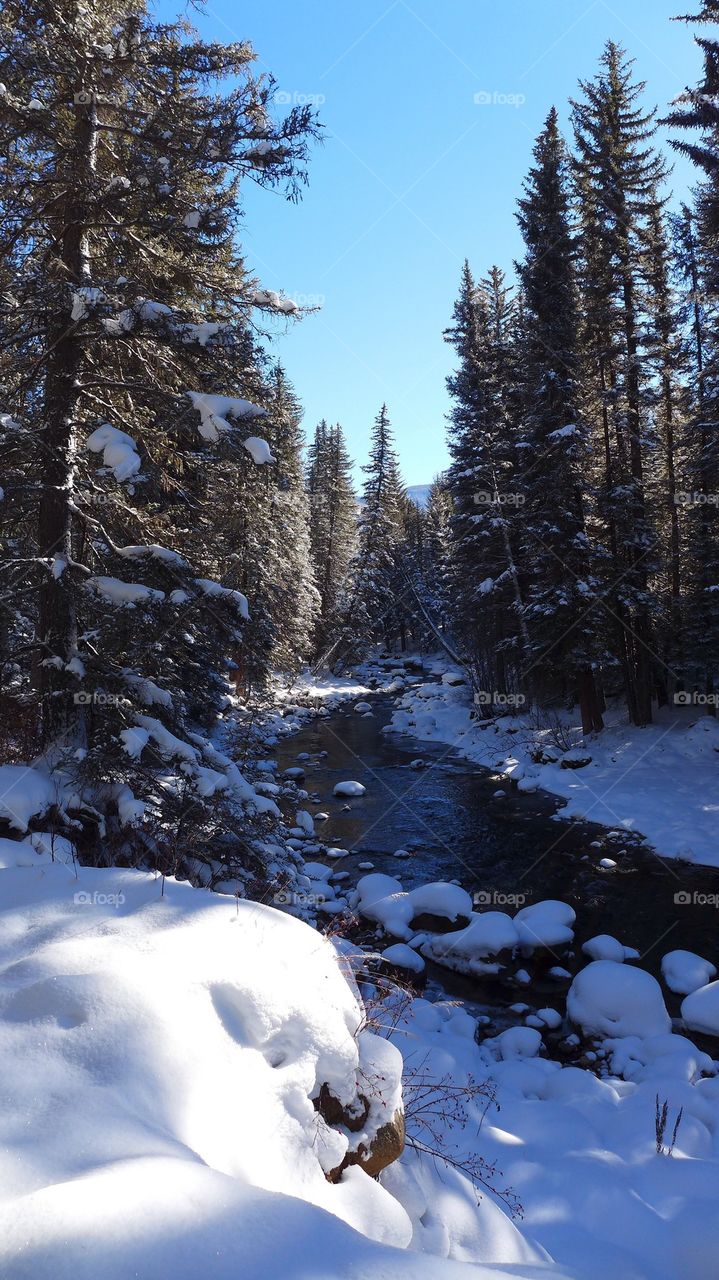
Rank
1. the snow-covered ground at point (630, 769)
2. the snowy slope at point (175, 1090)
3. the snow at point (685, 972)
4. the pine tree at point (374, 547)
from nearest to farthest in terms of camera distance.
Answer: the snowy slope at point (175, 1090) < the snow at point (685, 972) < the snow-covered ground at point (630, 769) < the pine tree at point (374, 547)

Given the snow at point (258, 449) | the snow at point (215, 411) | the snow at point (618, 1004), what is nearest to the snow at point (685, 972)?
the snow at point (618, 1004)

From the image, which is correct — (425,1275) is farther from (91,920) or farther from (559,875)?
(559,875)

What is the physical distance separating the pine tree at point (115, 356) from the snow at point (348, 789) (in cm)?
994

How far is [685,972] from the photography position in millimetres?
8328

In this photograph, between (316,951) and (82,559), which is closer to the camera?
(316,951)

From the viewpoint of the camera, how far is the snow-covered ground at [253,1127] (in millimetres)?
1865

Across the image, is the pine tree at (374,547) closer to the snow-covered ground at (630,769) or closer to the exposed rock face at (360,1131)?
the snow-covered ground at (630,769)

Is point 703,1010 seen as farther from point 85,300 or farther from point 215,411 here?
point 85,300

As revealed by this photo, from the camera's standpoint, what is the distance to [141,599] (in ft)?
19.0

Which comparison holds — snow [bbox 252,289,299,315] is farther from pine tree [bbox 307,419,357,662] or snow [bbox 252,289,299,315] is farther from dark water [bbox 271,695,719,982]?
pine tree [bbox 307,419,357,662]

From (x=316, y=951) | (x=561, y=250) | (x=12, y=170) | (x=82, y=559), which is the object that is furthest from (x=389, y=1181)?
(x=561, y=250)

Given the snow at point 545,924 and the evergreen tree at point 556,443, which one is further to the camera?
the evergreen tree at point 556,443

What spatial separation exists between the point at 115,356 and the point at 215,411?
7.30ft

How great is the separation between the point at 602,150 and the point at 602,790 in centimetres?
1819
